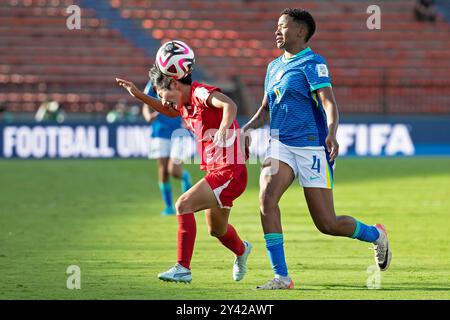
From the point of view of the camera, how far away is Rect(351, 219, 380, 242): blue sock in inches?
382

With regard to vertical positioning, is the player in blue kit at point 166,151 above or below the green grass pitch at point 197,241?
above

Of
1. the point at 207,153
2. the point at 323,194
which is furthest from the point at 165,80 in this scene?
the point at 323,194

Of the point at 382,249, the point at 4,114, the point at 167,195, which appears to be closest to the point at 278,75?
the point at 382,249

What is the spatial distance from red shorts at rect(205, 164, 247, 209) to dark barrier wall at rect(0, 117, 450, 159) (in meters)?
17.8

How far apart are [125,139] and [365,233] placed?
1837 centimetres

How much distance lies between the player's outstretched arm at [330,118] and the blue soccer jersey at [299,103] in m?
0.11

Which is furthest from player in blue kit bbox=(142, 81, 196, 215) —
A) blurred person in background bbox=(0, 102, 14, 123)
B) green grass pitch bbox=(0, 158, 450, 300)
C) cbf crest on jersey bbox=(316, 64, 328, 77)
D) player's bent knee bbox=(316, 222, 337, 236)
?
blurred person in background bbox=(0, 102, 14, 123)

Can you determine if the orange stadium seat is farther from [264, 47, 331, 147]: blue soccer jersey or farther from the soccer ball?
[264, 47, 331, 147]: blue soccer jersey

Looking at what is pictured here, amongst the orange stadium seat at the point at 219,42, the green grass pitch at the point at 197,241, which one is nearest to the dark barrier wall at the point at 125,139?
the green grass pitch at the point at 197,241

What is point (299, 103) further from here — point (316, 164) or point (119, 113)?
point (119, 113)

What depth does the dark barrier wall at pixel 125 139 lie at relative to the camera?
27.5m

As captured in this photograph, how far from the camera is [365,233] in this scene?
9766mm

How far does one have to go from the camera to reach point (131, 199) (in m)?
18.8

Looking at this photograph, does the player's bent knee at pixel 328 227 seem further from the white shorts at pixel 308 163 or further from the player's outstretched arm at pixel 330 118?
the player's outstretched arm at pixel 330 118
